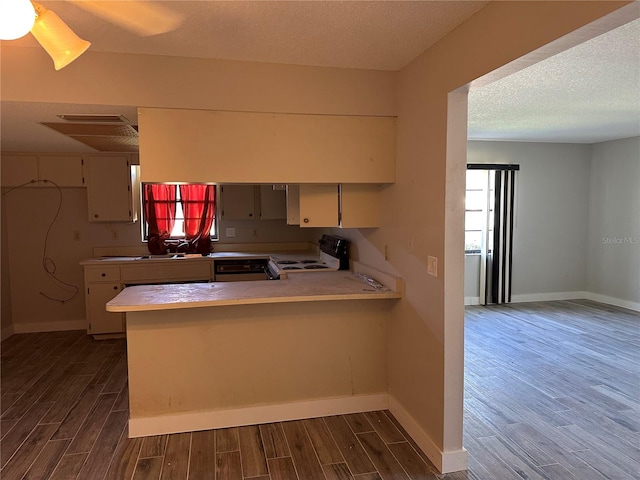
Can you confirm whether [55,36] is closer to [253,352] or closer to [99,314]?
[253,352]

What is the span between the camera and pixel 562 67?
2811 mm

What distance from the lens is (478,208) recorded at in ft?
20.3

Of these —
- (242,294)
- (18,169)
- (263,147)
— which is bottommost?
(242,294)

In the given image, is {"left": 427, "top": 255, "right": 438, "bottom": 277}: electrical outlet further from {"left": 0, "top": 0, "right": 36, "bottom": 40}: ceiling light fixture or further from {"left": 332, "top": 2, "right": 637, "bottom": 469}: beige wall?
{"left": 0, "top": 0, "right": 36, "bottom": 40}: ceiling light fixture

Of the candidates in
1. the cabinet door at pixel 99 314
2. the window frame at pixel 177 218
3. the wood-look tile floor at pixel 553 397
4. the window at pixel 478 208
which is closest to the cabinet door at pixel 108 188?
the window frame at pixel 177 218

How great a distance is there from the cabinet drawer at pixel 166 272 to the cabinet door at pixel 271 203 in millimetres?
987

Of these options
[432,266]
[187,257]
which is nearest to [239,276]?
[187,257]

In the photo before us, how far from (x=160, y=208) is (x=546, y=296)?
566 centimetres

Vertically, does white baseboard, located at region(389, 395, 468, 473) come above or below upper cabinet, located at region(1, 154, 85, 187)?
below

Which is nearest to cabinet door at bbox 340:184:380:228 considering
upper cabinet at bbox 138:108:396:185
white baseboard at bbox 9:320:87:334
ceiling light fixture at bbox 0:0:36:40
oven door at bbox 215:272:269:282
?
upper cabinet at bbox 138:108:396:185

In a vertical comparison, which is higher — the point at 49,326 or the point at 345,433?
the point at 49,326

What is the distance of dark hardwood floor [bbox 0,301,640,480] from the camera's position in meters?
2.38

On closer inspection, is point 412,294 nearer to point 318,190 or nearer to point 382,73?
point 318,190

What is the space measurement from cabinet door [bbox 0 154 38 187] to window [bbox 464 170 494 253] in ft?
18.2
